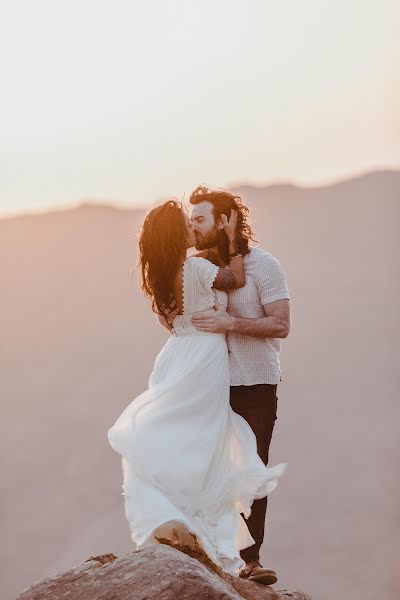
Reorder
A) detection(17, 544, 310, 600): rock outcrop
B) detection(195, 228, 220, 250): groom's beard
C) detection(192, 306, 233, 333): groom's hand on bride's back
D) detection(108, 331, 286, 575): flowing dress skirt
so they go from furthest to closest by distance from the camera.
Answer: detection(195, 228, 220, 250): groom's beard → detection(192, 306, 233, 333): groom's hand on bride's back → detection(108, 331, 286, 575): flowing dress skirt → detection(17, 544, 310, 600): rock outcrop

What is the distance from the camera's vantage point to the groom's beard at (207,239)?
567 centimetres

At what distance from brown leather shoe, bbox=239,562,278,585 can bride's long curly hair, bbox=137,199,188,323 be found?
59.1 inches

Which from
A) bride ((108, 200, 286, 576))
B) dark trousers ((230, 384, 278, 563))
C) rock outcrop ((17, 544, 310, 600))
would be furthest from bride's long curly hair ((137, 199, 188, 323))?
rock outcrop ((17, 544, 310, 600))

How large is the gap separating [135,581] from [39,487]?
38.8 m

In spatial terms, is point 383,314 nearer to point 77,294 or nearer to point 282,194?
point 282,194

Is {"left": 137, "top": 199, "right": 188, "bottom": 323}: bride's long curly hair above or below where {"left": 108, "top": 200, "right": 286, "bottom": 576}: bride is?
above

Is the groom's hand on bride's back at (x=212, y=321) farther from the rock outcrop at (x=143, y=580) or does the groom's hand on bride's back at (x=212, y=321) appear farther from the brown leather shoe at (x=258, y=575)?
the brown leather shoe at (x=258, y=575)

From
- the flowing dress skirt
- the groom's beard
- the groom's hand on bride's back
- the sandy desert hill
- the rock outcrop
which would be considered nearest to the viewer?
the rock outcrop

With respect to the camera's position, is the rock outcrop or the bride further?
the bride

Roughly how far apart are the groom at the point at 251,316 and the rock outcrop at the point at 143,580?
85cm

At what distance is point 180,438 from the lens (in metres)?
5.45

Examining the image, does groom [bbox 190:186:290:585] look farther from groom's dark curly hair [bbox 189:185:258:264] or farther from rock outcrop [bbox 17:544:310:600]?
rock outcrop [bbox 17:544:310:600]

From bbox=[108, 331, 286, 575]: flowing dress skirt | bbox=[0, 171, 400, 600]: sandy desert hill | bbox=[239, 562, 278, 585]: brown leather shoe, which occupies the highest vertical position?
bbox=[108, 331, 286, 575]: flowing dress skirt

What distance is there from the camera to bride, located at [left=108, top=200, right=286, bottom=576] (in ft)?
17.4
